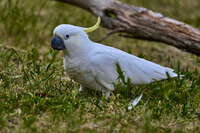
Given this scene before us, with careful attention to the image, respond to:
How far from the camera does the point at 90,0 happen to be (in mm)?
4418

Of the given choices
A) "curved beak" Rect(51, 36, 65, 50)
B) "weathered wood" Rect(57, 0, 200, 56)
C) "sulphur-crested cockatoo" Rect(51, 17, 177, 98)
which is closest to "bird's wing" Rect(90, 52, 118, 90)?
"sulphur-crested cockatoo" Rect(51, 17, 177, 98)

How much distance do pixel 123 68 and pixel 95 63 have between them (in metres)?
0.23

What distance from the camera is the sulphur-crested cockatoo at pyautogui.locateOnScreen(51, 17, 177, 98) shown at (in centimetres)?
274

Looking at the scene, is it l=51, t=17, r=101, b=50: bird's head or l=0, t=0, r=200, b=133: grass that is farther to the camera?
l=51, t=17, r=101, b=50: bird's head

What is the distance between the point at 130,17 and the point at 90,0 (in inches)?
23.5

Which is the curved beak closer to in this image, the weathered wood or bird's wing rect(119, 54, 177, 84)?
bird's wing rect(119, 54, 177, 84)

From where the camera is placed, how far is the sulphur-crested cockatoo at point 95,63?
2.74 meters

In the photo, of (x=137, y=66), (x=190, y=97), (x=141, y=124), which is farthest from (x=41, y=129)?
(x=190, y=97)

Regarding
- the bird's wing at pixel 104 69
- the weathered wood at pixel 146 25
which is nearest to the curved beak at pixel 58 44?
the bird's wing at pixel 104 69

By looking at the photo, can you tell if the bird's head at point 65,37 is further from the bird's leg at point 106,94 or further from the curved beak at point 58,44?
the bird's leg at point 106,94

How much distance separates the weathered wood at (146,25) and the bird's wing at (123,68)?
1.05m

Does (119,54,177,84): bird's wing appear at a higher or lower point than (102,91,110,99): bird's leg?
higher

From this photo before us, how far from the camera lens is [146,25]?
4.05 metres

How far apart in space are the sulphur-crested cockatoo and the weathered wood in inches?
41.0
